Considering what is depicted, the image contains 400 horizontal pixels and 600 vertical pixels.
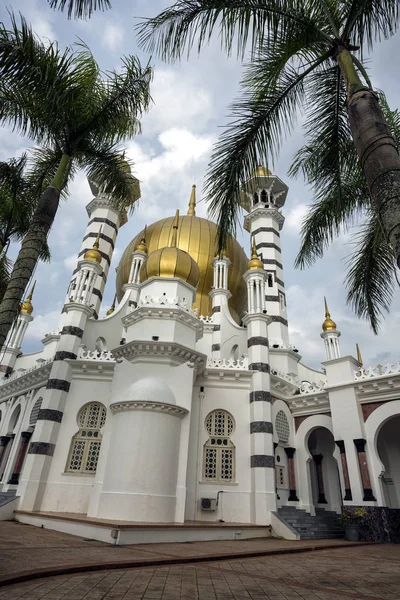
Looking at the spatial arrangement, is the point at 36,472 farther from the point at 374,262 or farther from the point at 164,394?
the point at 374,262

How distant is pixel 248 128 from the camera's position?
20.6ft

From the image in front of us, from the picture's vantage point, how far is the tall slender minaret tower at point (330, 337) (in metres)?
19.5

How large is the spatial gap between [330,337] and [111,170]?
15.0 m

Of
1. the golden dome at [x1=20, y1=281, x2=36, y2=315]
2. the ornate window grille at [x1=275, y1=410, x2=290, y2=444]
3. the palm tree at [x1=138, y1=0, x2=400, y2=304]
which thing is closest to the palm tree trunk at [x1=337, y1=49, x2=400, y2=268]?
the palm tree at [x1=138, y1=0, x2=400, y2=304]

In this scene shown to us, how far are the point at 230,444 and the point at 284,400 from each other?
4010 millimetres

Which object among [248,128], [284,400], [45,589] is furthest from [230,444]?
[248,128]

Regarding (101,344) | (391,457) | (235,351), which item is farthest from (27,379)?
(391,457)

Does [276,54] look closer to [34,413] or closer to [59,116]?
[59,116]

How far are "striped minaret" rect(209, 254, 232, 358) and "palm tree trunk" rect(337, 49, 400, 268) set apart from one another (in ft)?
52.3

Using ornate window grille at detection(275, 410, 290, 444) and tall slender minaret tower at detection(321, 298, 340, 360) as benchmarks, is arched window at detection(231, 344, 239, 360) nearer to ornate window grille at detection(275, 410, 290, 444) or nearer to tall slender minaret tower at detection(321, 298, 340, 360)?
tall slender minaret tower at detection(321, 298, 340, 360)

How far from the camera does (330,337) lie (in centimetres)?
1983

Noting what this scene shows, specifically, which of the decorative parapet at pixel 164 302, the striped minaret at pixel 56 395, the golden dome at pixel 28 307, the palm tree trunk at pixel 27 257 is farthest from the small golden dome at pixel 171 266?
the golden dome at pixel 28 307

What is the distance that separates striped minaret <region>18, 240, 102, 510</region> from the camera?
13.0 meters

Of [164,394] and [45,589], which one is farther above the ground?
[164,394]
